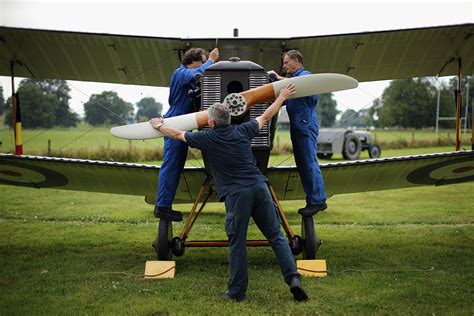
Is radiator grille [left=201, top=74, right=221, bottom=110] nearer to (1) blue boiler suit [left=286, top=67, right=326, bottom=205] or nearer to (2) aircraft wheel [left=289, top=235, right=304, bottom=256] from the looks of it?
(1) blue boiler suit [left=286, top=67, right=326, bottom=205]

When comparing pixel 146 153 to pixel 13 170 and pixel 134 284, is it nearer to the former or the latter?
pixel 13 170

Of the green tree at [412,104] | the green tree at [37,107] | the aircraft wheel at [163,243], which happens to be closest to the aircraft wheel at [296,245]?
the aircraft wheel at [163,243]

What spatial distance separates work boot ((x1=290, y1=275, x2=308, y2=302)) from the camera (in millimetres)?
4906

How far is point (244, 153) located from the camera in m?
5.08

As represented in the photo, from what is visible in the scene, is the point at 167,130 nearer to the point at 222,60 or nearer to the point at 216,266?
the point at 216,266

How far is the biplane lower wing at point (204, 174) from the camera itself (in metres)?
6.90

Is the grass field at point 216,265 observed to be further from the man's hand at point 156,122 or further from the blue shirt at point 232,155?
the man's hand at point 156,122

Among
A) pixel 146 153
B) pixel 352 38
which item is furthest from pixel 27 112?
pixel 352 38

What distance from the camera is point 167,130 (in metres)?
5.53

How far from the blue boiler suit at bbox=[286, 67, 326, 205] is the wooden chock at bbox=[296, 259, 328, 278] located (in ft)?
1.96

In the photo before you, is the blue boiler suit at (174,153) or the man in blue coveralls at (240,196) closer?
the man in blue coveralls at (240,196)

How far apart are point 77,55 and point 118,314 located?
4.61 metres

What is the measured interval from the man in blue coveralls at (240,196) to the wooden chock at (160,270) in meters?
1.03

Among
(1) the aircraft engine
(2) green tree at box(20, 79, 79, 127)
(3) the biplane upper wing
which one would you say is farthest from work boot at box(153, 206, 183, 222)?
(2) green tree at box(20, 79, 79, 127)
